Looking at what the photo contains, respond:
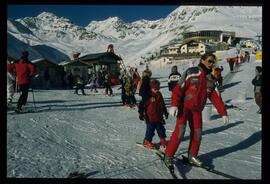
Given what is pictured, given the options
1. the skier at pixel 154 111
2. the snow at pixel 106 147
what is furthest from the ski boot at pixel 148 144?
the snow at pixel 106 147

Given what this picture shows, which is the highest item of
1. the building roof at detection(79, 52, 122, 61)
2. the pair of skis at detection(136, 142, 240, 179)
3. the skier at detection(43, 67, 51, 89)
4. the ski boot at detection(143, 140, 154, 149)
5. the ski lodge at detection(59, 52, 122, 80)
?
the building roof at detection(79, 52, 122, 61)

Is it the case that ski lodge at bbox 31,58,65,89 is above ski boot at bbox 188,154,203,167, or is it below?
above

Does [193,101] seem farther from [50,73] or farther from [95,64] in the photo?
[50,73]

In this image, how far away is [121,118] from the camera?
9.85m

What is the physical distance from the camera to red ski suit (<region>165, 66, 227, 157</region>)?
567 centimetres

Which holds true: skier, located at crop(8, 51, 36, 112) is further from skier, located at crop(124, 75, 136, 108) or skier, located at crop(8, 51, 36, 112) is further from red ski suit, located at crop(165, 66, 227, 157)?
red ski suit, located at crop(165, 66, 227, 157)

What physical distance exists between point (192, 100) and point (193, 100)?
2cm

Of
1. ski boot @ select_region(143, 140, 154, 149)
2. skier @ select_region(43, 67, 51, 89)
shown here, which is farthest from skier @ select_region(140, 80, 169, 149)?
skier @ select_region(43, 67, 51, 89)

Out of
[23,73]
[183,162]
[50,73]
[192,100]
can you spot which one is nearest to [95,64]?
[50,73]

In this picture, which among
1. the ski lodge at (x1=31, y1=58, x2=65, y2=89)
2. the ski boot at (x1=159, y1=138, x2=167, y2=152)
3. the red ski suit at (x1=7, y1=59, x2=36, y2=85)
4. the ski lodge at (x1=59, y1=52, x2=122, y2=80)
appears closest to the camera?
the ski boot at (x1=159, y1=138, x2=167, y2=152)

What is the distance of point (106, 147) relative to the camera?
21.7 ft

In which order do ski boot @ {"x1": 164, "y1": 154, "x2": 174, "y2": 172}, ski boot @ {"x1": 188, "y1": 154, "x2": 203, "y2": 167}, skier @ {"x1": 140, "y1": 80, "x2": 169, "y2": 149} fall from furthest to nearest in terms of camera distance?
1. skier @ {"x1": 140, "y1": 80, "x2": 169, "y2": 149}
2. ski boot @ {"x1": 188, "y1": 154, "x2": 203, "y2": 167}
3. ski boot @ {"x1": 164, "y1": 154, "x2": 174, "y2": 172}
